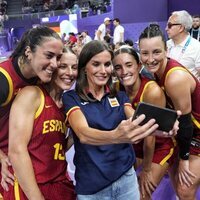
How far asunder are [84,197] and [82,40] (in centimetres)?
1102

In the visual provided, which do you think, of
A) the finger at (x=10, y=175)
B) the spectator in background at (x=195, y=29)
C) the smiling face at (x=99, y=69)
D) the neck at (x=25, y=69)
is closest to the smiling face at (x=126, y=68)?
the smiling face at (x=99, y=69)

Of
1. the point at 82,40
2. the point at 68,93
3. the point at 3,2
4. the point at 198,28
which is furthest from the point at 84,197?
the point at 3,2

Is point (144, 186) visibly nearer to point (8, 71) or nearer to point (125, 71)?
point (125, 71)

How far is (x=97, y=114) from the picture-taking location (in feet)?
5.83

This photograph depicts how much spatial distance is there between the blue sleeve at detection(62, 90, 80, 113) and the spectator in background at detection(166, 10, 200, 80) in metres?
1.98

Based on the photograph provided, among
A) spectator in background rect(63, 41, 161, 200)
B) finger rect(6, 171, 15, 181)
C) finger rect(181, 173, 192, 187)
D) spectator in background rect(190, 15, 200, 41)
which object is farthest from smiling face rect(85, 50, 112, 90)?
spectator in background rect(190, 15, 200, 41)

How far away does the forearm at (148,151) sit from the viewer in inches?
85.0

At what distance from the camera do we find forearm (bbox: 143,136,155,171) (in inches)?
85.0

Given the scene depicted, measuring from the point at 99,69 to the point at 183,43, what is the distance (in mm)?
2175

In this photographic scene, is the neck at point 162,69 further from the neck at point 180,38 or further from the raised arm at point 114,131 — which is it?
the neck at point 180,38

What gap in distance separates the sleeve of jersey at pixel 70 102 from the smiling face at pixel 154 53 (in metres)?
0.59

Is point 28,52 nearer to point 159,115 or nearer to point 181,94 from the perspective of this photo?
point 159,115

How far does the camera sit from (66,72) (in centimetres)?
189

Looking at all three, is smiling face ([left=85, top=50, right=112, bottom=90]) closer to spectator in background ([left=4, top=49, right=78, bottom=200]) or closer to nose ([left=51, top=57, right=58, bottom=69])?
spectator in background ([left=4, top=49, right=78, bottom=200])
